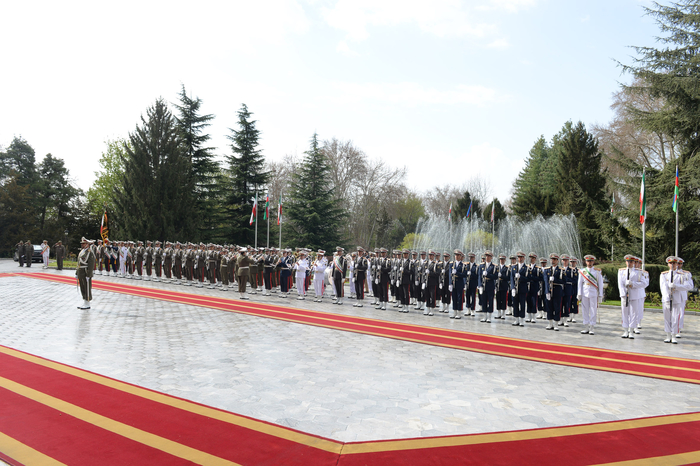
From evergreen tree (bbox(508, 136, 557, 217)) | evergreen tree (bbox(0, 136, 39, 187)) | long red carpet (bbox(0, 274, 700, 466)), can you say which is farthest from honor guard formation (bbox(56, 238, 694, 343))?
evergreen tree (bbox(0, 136, 39, 187))

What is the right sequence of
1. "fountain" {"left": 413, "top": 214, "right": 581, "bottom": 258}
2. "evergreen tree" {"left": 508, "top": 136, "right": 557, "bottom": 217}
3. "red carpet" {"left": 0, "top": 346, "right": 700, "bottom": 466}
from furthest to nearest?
"evergreen tree" {"left": 508, "top": 136, "right": 557, "bottom": 217}, "fountain" {"left": 413, "top": 214, "right": 581, "bottom": 258}, "red carpet" {"left": 0, "top": 346, "right": 700, "bottom": 466}

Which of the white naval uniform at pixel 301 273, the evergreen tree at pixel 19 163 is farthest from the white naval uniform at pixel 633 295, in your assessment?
the evergreen tree at pixel 19 163

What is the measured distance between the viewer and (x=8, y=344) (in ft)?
27.9

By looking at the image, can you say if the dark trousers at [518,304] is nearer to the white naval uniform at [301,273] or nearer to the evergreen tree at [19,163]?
the white naval uniform at [301,273]

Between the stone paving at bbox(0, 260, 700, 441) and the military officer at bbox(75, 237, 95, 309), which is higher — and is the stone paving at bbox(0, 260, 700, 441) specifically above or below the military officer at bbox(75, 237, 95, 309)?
below

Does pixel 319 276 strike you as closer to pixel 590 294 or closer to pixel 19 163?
pixel 590 294

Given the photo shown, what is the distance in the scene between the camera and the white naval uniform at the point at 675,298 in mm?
10281

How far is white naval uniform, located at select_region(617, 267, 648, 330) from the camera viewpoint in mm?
10812

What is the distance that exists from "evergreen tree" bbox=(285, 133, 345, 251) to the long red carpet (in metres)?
29.4

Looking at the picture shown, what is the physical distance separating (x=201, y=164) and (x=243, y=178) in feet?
13.8

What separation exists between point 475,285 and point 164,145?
30.1 m

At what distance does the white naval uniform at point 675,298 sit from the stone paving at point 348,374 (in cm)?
51

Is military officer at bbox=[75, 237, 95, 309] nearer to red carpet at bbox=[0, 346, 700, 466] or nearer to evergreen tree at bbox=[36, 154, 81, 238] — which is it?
red carpet at bbox=[0, 346, 700, 466]

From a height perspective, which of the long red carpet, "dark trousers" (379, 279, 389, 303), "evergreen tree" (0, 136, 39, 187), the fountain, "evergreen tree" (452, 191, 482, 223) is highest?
"evergreen tree" (0, 136, 39, 187)
